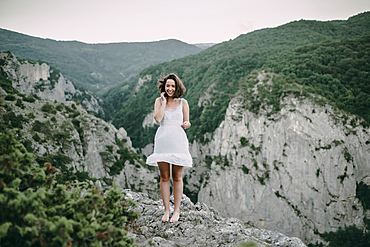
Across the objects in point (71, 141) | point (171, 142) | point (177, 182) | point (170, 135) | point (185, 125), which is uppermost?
point (185, 125)

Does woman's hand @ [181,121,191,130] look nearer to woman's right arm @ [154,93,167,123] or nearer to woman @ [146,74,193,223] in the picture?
woman @ [146,74,193,223]

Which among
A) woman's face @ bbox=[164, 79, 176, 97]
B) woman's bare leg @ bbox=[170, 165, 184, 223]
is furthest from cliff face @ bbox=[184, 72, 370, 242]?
woman's face @ bbox=[164, 79, 176, 97]

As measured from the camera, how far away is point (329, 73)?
46312 millimetres

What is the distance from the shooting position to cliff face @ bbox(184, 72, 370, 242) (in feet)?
126

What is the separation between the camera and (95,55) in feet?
511

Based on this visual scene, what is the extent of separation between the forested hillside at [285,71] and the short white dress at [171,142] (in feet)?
136

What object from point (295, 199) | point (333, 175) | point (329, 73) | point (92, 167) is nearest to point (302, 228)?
point (295, 199)

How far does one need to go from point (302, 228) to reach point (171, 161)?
41.6 m

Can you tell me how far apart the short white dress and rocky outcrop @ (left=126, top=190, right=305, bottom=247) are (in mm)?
1437

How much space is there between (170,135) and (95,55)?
166 metres

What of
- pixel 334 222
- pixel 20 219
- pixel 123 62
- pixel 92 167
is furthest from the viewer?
pixel 123 62

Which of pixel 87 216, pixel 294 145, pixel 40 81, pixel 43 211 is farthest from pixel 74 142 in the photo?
pixel 40 81

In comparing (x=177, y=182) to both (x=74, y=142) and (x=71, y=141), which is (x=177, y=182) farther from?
(x=74, y=142)

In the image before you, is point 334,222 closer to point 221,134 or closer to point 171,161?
point 221,134
